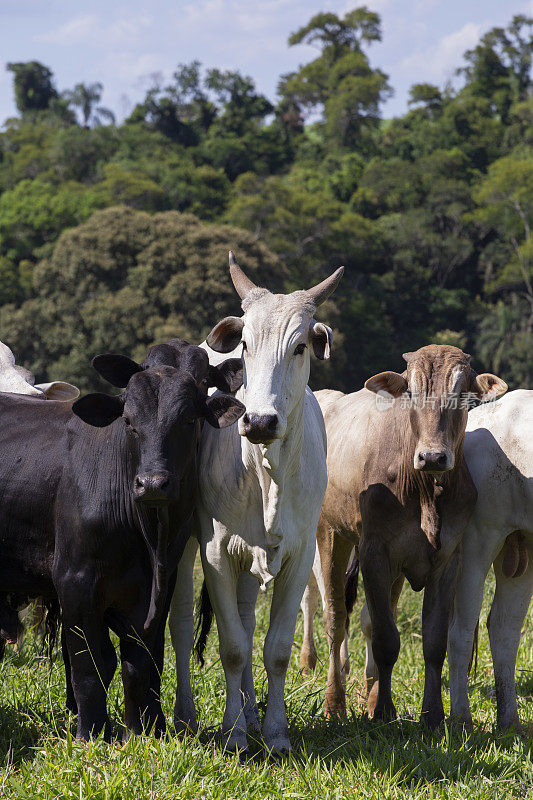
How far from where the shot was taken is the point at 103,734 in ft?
15.3

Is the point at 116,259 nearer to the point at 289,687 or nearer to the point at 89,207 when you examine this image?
the point at 89,207

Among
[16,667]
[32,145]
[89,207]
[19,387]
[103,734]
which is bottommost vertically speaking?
[16,667]

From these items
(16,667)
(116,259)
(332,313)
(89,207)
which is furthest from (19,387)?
(89,207)

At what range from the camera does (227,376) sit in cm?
517

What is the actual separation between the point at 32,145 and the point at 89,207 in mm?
14996

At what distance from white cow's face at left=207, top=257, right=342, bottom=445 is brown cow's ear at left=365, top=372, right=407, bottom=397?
70 centimetres

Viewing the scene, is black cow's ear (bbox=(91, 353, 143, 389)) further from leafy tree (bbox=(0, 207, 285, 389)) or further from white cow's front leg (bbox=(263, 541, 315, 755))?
leafy tree (bbox=(0, 207, 285, 389))

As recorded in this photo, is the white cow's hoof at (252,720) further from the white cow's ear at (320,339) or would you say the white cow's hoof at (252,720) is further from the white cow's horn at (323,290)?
the white cow's horn at (323,290)

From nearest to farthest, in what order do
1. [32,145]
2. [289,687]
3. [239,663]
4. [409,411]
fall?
[239,663]
[409,411]
[289,687]
[32,145]

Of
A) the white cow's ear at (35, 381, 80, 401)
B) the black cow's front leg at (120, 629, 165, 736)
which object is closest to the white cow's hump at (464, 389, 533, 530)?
the black cow's front leg at (120, 629, 165, 736)

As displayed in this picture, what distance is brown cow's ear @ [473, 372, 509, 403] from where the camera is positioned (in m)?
5.35

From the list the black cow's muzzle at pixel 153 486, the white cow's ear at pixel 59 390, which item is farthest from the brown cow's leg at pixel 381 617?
the white cow's ear at pixel 59 390

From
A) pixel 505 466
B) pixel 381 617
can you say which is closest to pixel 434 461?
pixel 505 466

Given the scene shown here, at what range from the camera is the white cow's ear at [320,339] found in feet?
16.0
